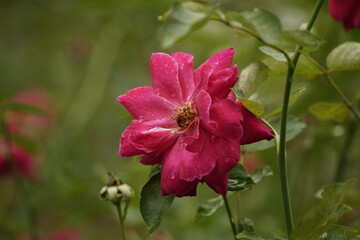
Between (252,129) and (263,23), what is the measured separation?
0.40ft

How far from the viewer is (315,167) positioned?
1.22m

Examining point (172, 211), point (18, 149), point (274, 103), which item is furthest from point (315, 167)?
point (18, 149)

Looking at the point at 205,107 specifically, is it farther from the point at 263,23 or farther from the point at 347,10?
the point at 347,10

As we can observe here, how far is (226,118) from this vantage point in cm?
51

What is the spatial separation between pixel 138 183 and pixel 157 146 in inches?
25.5

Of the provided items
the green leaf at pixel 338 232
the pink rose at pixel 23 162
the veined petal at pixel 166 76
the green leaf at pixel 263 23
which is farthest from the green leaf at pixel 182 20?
the pink rose at pixel 23 162

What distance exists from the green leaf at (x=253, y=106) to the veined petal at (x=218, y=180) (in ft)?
0.20

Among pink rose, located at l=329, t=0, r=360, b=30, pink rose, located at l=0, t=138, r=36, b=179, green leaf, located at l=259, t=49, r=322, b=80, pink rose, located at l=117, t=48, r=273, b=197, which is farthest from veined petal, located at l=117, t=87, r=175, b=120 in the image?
pink rose, located at l=0, t=138, r=36, b=179

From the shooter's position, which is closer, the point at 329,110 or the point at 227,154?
the point at 227,154

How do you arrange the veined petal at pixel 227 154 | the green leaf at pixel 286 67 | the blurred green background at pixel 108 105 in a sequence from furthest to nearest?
the blurred green background at pixel 108 105 < the green leaf at pixel 286 67 < the veined petal at pixel 227 154

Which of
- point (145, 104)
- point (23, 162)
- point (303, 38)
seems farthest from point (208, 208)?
point (23, 162)

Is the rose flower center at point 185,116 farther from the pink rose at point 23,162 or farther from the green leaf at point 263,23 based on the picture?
the pink rose at point 23,162

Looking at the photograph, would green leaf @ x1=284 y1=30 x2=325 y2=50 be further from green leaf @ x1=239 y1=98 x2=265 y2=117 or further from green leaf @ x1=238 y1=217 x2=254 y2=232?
green leaf @ x1=238 y1=217 x2=254 y2=232

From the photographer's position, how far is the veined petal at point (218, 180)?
1.69 ft
